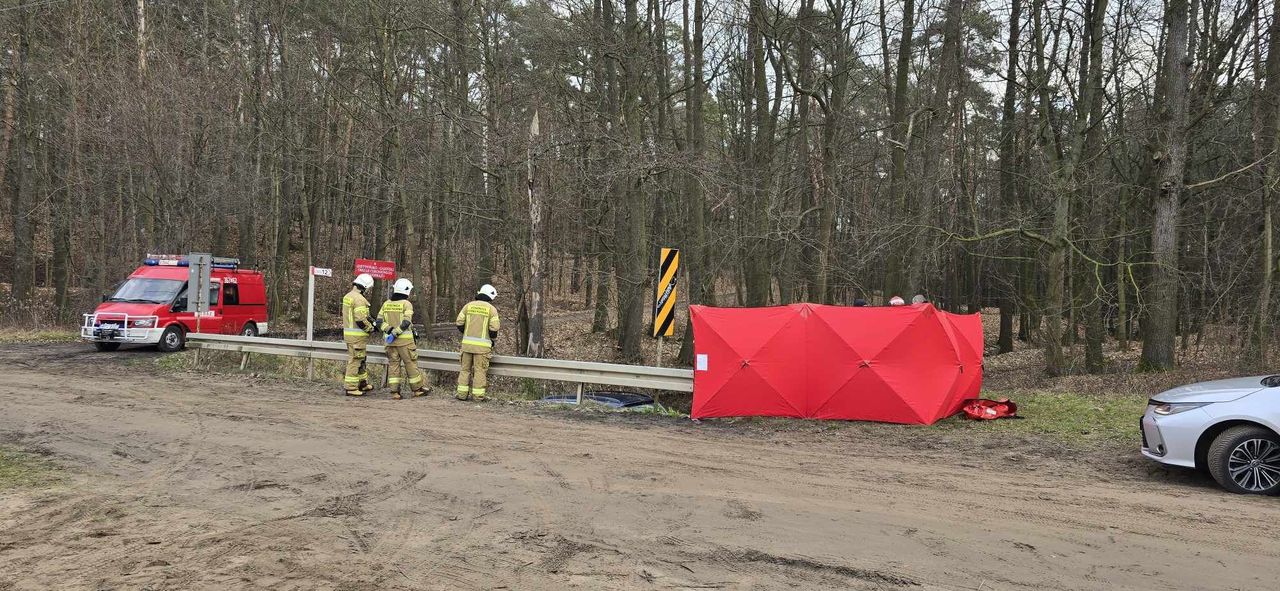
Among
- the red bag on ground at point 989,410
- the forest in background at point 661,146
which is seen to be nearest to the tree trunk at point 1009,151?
the forest in background at point 661,146

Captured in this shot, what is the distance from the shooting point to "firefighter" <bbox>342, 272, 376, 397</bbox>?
487 inches

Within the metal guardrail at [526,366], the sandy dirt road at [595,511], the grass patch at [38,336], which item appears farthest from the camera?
the grass patch at [38,336]

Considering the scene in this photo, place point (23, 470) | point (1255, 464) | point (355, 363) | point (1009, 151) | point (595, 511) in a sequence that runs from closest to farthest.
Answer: point (595, 511), point (1255, 464), point (23, 470), point (355, 363), point (1009, 151)

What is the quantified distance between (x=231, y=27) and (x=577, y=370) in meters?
21.9

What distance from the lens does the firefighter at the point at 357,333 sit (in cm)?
1236

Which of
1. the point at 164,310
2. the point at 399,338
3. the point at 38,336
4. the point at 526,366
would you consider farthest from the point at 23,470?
the point at 38,336

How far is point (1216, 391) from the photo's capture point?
7.23m

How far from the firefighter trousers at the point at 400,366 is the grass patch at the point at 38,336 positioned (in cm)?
1517

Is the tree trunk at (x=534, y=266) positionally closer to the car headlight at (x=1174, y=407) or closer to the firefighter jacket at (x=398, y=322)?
the firefighter jacket at (x=398, y=322)

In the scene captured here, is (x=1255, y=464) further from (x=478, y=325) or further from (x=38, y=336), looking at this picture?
(x=38, y=336)

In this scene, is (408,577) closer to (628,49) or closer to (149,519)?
(149,519)

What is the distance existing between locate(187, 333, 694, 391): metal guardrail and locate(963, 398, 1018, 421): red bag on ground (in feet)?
12.6

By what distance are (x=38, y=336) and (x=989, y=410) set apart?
2492 centimetres

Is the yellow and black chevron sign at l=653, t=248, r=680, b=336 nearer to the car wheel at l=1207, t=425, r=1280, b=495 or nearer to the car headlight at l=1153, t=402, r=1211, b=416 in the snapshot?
the car headlight at l=1153, t=402, r=1211, b=416
